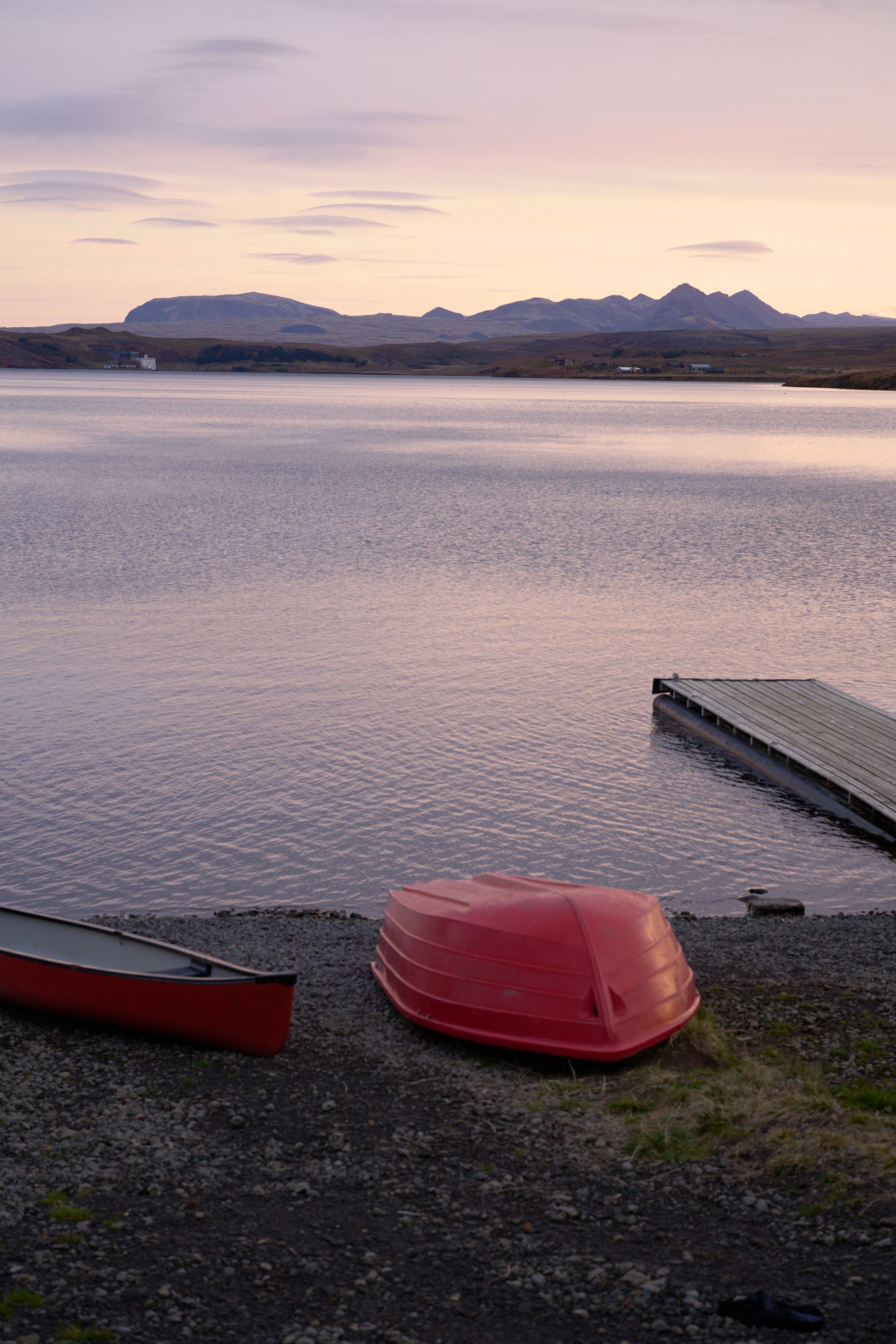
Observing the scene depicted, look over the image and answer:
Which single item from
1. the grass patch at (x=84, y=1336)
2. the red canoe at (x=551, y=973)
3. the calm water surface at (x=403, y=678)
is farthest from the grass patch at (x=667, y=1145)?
the calm water surface at (x=403, y=678)

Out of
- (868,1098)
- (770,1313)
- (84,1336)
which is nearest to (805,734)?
(868,1098)

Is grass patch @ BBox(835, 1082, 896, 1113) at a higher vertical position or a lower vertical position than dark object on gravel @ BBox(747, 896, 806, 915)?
higher

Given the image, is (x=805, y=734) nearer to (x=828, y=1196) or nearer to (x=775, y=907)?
(x=775, y=907)

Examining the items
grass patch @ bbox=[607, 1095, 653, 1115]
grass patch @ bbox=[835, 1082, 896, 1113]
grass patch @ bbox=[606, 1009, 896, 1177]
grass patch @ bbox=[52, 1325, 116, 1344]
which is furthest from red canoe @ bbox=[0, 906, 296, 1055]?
grass patch @ bbox=[835, 1082, 896, 1113]

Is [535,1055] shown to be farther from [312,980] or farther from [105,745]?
[105,745]

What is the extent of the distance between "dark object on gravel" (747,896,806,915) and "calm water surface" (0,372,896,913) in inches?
18.7

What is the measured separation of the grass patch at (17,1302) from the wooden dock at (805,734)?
13.8 m

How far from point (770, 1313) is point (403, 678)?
2010 cm

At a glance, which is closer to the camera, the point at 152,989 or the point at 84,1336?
the point at 84,1336

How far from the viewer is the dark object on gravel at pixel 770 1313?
673cm

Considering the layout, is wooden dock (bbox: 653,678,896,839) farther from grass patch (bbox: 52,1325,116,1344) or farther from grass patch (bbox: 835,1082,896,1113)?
grass patch (bbox: 52,1325,116,1344)

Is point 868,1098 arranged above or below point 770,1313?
below

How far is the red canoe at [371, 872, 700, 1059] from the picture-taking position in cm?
1026

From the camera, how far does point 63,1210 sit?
800cm
